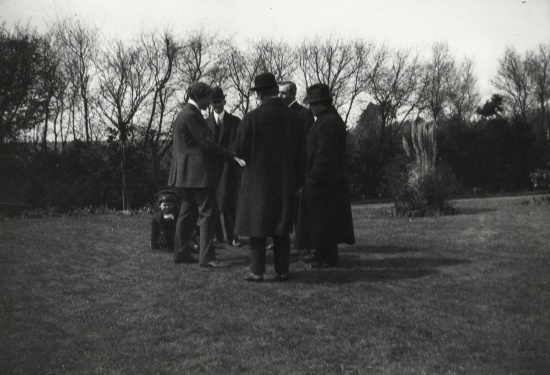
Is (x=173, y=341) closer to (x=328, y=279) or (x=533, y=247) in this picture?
(x=328, y=279)

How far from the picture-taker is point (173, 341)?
13.8 feet

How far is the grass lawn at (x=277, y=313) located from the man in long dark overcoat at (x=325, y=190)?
1.06 feet

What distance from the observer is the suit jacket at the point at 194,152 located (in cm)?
650

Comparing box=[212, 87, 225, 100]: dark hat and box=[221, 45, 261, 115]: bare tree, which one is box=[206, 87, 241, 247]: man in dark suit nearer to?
box=[212, 87, 225, 100]: dark hat

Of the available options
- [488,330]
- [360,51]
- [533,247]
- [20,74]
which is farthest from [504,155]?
[488,330]

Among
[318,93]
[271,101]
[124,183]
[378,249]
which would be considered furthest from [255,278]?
[124,183]

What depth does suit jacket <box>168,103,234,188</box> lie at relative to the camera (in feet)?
21.3

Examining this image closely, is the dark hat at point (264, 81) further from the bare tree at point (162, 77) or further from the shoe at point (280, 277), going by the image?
the bare tree at point (162, 77)

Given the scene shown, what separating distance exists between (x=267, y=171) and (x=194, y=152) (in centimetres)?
115

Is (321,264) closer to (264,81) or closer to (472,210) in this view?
(264,81)

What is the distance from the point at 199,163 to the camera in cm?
656

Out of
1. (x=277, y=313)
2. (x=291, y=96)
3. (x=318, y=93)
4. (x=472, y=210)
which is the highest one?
(x=291, y=96)

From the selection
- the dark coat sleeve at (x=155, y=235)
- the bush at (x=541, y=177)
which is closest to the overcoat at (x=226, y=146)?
the dark coat sleeve at (x=155, y=235)

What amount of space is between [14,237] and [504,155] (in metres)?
19.7
